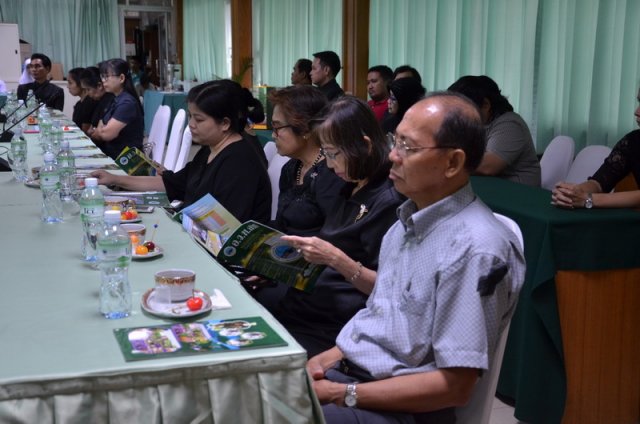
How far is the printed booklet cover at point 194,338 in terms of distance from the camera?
1265mm

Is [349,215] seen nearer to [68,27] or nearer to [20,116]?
[20,116]

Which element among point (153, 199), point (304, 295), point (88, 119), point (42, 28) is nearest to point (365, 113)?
point (304, 295)

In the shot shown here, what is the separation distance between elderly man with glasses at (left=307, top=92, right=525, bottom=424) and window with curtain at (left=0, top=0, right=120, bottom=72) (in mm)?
11899

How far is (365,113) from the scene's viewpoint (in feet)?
6.63

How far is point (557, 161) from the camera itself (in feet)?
11.6

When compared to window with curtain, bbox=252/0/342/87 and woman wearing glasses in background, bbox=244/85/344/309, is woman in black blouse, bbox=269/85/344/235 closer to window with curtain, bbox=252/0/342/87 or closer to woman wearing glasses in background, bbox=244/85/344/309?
woman wearing glasses in background, bbox=244/85/344/309

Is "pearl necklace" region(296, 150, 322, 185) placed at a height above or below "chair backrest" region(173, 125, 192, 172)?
above

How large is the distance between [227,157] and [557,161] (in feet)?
5.75

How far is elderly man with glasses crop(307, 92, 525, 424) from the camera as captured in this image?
4.40 ft

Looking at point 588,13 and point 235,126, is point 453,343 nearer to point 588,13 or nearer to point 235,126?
point 235,126

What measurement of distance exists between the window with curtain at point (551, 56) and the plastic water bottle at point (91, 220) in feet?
9.38

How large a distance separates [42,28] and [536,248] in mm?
11517

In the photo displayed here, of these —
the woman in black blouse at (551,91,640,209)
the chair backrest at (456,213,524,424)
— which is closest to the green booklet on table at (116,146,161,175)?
the woman in black blouse at (551,91,640,209)

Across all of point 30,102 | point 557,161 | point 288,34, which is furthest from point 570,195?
point 288,34
